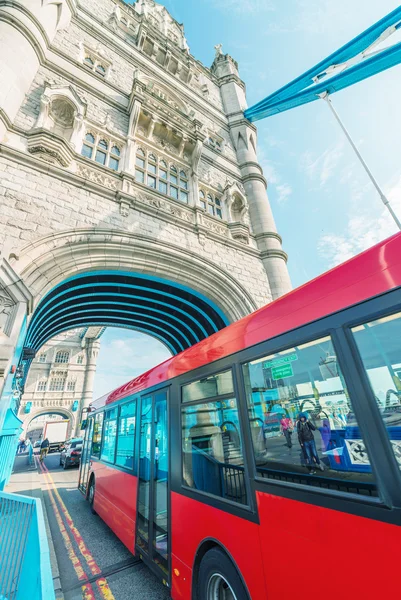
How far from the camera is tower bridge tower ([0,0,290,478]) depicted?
642 cm

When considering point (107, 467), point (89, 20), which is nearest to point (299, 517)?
point (107, 467)

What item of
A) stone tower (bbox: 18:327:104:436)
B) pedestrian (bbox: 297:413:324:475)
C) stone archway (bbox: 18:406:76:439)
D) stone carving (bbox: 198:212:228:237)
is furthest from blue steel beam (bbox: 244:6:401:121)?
stone archway (bbox: 18:406:76:439)

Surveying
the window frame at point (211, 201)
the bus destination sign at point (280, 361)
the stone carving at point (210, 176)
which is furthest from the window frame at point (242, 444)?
the stone carving at point (210, 176)

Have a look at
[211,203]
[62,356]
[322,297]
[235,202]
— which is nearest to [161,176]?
[211,203]

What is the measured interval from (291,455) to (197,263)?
7409mm

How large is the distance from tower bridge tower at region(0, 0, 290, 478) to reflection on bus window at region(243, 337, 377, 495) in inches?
196

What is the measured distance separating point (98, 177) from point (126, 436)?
24.8 ft

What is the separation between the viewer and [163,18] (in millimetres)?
19422

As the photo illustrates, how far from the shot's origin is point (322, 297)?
1970mm

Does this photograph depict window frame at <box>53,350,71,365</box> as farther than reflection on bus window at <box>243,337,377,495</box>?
Yes

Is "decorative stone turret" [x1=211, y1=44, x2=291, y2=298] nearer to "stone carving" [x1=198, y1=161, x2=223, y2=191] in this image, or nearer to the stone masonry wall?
"stone carving" [x1=198, y1=161, x2=223, y2=191]

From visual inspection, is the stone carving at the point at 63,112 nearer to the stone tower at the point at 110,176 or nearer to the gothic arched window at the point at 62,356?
the stone tower at the point at 110,176

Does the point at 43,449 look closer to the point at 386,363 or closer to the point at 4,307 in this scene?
the point at 4,307

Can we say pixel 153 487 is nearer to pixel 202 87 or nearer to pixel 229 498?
pixel 229 498
